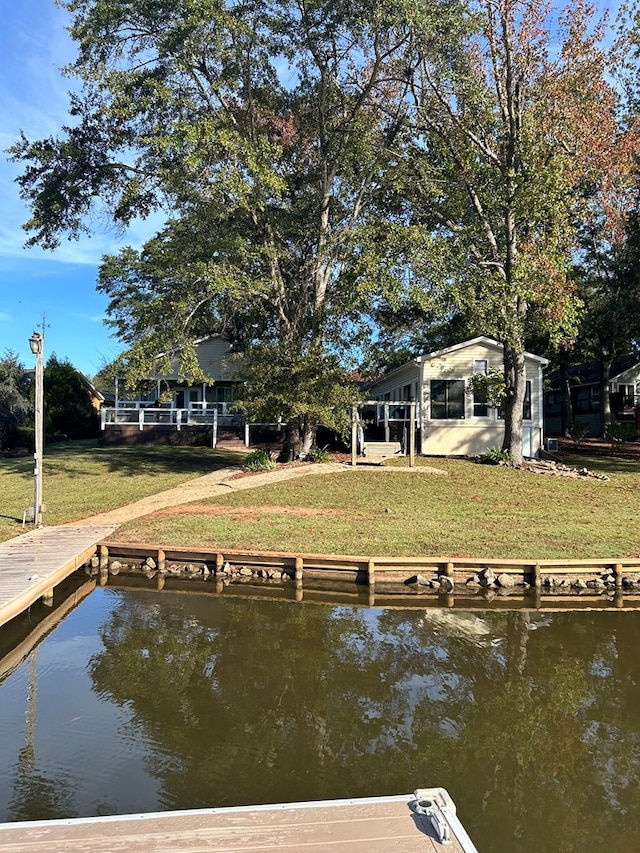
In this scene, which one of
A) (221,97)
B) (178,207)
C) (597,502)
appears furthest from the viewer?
(178,207)

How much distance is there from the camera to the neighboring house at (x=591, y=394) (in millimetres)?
32031

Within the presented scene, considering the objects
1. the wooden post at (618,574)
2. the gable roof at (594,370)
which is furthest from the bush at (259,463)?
the gable roof at (594,370)

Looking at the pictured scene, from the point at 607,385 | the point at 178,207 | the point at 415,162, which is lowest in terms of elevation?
the point at 607,385

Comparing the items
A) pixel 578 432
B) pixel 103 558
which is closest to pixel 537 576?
pixel 103 558

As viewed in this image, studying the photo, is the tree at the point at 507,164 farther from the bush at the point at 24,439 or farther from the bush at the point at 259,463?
the bush at the point at 24,439

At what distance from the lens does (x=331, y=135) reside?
63.4ft

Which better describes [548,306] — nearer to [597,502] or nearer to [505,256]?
[505,256]

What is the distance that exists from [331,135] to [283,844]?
19957mm

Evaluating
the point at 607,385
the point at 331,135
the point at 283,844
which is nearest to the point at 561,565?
the point at 283,844

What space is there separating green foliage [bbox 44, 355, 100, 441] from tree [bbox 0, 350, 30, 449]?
6.05 feet

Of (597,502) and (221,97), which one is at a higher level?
(221,97)

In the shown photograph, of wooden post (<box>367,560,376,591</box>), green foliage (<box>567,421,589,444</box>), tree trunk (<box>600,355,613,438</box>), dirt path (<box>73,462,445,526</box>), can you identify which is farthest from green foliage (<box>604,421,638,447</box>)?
wooden post (<box>367,560,376,591</box>)

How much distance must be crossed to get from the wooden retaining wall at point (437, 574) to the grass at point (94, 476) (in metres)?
4.77

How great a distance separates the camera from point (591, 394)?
35.2m
